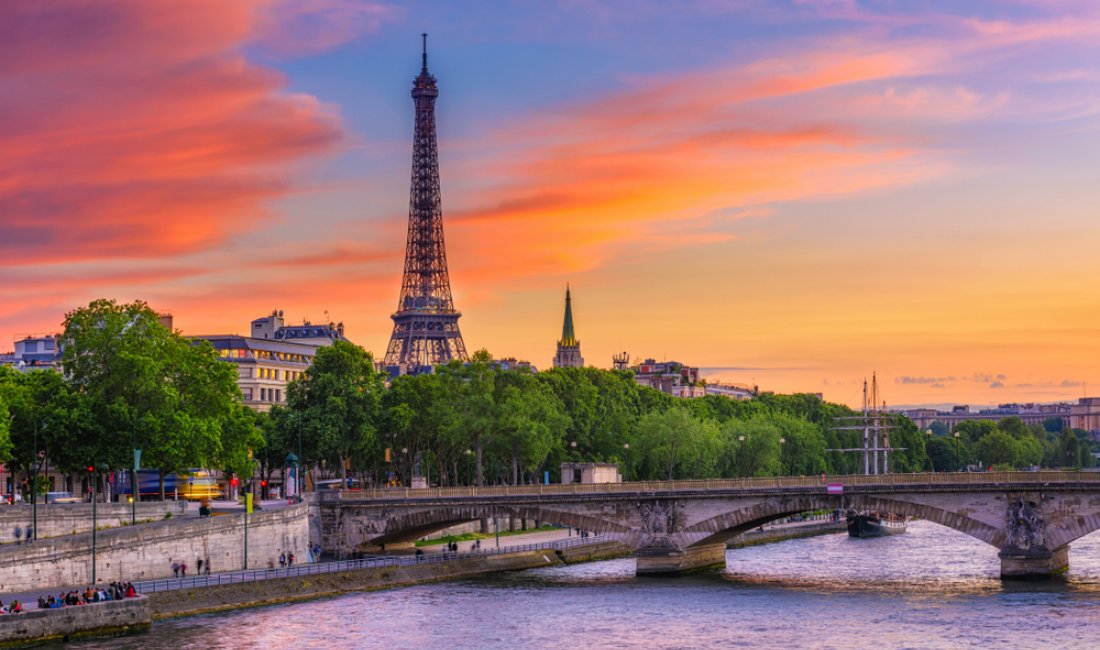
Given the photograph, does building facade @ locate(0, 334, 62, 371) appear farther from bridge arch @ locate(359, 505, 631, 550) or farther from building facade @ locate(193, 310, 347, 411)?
bridge arch @ locate(359, 505, 631, 550)

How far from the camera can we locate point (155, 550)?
303 feet

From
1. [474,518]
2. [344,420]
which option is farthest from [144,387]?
[344,420]

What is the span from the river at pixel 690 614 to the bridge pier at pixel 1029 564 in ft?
3.88

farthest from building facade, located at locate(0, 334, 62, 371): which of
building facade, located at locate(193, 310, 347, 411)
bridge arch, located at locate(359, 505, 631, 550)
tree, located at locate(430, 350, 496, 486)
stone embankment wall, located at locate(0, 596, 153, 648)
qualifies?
stone embankment wall, located at locate(0, 596, 153, 648)

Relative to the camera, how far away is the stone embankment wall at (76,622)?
70.2m

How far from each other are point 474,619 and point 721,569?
105ft

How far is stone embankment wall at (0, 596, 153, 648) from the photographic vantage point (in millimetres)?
70250

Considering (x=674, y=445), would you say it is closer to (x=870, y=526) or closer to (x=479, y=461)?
(x=870, y=526)

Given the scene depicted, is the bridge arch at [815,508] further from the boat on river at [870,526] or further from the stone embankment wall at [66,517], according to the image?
the boat on river at [870,526]

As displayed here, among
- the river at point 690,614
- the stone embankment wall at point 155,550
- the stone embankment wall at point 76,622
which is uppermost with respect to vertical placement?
the stone embankment wall at point 155,550

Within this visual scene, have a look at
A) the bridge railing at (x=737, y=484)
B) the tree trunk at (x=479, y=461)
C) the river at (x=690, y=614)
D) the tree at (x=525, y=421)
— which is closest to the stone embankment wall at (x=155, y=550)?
the bridge railing at (x=737, y=484)

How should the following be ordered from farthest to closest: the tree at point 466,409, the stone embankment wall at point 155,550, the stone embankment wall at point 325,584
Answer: the tree at point 466,409, the stone embankment wall at point 155,550, the stone embankment wall at point 325,584

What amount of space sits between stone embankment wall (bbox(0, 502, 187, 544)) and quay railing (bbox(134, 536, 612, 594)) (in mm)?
6639

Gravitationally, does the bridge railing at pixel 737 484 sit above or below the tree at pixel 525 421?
below
